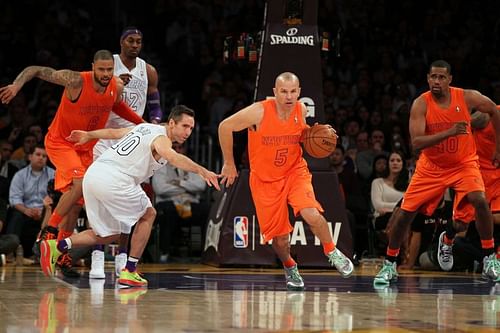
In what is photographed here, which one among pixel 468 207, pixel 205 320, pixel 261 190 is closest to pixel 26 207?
pixel 261 190

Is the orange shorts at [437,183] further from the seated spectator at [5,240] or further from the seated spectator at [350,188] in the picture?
the seated spectator at [5,240]

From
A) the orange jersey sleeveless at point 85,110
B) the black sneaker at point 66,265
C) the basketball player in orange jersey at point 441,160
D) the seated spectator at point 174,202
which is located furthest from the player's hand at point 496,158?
the seated spectator at point 174,202

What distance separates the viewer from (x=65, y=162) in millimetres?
8703

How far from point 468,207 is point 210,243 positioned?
346 centimetres

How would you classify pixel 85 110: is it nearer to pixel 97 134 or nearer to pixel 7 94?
pixel 97 134

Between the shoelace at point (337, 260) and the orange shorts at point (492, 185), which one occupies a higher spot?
the orange shorts at point (492, 185)

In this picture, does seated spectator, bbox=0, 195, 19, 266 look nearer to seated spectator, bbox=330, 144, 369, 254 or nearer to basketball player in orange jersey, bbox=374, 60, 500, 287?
seated spectator, bbox=330, 144, 369, 254

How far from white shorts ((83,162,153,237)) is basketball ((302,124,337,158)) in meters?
1.35

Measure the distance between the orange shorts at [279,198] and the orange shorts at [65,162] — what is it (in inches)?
68.2

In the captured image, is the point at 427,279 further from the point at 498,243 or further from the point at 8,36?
the point at 8,36

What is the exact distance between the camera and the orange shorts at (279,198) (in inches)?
306

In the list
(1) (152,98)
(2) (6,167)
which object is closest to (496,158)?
(1) (152,98)

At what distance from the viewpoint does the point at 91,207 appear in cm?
771

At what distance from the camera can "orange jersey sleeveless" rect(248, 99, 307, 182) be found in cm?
782
